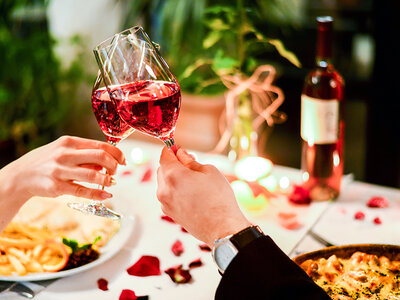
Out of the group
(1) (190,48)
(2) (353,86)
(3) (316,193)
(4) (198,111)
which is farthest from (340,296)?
(2) (353,86)

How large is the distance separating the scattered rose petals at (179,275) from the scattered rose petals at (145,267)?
3 centimetres

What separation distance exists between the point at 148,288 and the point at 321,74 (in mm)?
724

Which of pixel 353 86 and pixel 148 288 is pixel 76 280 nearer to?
pixel 148 288

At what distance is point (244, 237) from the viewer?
2.62 ft

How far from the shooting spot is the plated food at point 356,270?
89 cm

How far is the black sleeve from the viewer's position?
2.43 feet

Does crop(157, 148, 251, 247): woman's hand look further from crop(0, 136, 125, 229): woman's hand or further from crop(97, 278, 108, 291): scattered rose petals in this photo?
crop(97, 278, 108, 291): scattered rose petals

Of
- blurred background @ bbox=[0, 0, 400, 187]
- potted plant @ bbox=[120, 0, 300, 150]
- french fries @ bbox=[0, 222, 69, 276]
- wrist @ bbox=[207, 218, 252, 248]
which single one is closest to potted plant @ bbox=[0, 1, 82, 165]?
blurred background @ bbox=[0, 0, 400, 187]

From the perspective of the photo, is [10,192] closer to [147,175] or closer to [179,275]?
[179,275]

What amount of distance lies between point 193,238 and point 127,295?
275mm

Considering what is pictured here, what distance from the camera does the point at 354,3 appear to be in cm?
369

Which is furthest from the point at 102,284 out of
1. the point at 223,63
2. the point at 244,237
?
the point at 223,63

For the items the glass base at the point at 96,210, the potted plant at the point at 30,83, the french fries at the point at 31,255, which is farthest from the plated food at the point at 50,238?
the potted plant at the point at 30,83

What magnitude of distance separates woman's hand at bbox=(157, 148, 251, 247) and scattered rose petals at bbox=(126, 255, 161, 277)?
0.26 metres
